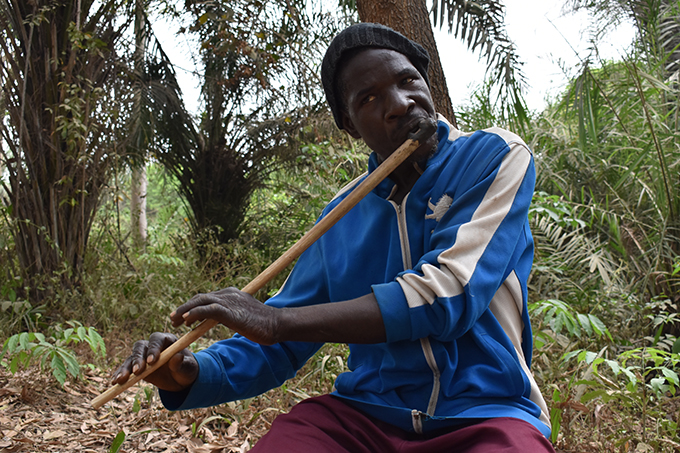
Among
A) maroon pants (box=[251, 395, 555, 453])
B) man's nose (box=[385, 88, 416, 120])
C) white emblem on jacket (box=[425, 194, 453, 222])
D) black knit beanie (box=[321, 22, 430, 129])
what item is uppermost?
black knit beanie (box=[321, 22, 430, 129])

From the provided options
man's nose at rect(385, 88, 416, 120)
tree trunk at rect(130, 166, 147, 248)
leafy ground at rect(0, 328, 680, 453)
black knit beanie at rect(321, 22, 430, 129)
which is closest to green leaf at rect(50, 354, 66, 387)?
leafy ground at rect(0, 328, 680, 453)

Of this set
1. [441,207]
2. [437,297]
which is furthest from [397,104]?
[437,297]

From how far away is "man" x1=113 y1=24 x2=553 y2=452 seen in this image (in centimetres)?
120

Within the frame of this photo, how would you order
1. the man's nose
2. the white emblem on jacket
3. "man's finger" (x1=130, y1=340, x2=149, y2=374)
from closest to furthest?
"man's finger" (x1=130, y1=340, x2=149, y2=374)
the white emblem on jacket
the man's nose

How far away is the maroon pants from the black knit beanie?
2.92 ft

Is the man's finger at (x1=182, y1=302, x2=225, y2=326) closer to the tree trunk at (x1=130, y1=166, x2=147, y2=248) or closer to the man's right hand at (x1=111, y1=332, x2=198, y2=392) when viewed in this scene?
the man's right hand at (x1=111, y1=332, x2=198, y2=392)

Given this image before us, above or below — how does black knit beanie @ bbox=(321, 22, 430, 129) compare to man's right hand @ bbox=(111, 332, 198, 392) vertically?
above

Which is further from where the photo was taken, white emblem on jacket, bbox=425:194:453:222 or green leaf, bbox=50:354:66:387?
green leaf, bbox=50:354:66:387

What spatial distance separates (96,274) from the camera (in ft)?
15.9

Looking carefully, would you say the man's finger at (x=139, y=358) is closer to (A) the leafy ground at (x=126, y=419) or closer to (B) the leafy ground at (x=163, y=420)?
(B) the leafy ground at (x=163, y=420)

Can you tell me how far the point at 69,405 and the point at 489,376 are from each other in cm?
253

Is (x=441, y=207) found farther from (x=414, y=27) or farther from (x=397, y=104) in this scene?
(x=414, y=27)

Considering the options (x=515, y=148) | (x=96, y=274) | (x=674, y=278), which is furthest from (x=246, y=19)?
(x=515, y=148)

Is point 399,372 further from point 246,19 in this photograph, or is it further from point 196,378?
point 246,19
